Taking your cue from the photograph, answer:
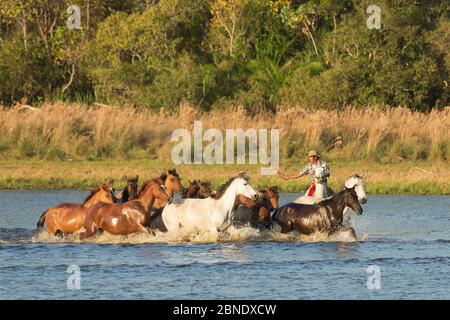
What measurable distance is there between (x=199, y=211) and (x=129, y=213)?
1044 mm

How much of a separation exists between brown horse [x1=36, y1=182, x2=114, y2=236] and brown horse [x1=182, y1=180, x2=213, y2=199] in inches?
56.1

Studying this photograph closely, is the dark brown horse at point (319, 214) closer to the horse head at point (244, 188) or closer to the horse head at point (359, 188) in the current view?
the horse head at point (359, 188)

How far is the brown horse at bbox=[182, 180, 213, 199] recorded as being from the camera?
2178 centimetres

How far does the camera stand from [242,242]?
2078 centimetres

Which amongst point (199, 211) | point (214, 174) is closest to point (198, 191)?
point (199, 211)

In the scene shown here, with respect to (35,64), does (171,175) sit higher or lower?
lower

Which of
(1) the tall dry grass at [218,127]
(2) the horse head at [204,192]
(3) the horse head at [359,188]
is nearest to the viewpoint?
(3) the horse head at [359,188]

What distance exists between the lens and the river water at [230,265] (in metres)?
16.9

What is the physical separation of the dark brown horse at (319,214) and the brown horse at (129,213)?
1910mm

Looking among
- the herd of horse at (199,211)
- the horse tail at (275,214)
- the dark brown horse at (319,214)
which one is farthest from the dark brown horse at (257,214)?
the dark brown horse at (319,214)

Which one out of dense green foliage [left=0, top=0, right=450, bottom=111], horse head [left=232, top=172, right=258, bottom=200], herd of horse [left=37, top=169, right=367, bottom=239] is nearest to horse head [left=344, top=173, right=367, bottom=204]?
herd of horse [left=37, top=169, right=367, bottom=239]
